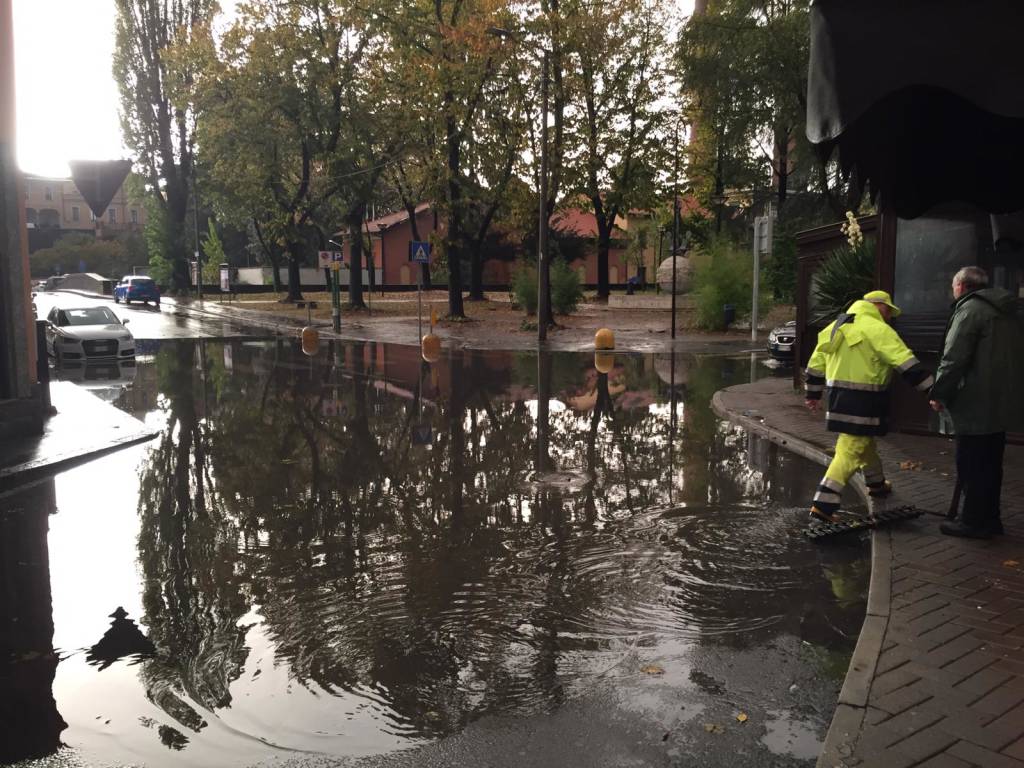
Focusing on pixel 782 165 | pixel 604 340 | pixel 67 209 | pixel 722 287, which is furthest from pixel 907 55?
pixel 67 209

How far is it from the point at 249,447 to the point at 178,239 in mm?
55526

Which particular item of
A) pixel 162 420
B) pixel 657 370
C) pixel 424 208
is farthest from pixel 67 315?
pixel 424 208

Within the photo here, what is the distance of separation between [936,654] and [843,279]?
1017 cm

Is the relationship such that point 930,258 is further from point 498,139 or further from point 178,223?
point 178,223

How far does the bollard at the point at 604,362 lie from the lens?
68.8 ft

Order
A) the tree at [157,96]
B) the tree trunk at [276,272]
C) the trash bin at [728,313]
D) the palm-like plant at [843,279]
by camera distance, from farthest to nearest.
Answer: the tree trunk at [276,272]
the tree at [157,96]
the trash bin at [728,313]
the palm-like plant at [843,279]

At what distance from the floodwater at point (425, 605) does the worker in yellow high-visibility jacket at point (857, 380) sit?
58 cm

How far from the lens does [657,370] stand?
69.6ft

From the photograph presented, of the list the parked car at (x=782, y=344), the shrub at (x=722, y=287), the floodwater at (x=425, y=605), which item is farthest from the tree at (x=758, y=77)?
the floodwater at (x=425, y=605)

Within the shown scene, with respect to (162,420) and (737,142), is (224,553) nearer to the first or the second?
(162,420)

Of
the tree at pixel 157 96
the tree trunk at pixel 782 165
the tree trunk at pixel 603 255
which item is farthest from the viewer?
the tree at pixel 157 96

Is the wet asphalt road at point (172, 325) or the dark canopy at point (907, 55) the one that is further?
the wet asphalt road at point (172, 325)

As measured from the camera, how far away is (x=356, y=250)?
4444 centimetres

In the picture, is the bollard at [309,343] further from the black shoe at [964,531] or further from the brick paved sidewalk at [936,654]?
the black shoe at [964,531]
